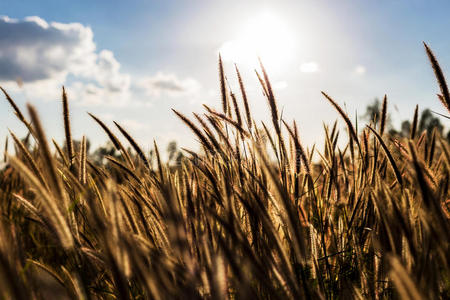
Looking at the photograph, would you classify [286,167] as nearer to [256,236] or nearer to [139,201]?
[256,236]


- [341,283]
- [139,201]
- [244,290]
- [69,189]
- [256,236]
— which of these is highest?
[69,189]

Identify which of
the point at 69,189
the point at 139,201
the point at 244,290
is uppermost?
the point at 69,189

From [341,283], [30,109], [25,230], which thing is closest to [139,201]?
[30,109]

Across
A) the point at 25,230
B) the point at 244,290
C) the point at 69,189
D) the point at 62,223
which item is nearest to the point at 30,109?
the point at 62,223

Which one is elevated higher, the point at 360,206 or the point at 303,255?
the point at 360,206

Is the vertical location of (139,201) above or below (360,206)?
above

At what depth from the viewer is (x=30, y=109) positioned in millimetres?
610

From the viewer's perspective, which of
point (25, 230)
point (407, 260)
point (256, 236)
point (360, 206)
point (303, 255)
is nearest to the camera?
point (303, 255)

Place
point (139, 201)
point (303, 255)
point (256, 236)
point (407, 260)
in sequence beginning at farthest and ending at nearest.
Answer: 1. point (139, 201)
2. point (256, 236)
3. point (407, 260)
4. point (303, 255)

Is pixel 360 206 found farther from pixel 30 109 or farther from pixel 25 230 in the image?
pixel 25 230

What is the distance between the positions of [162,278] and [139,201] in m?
0.60

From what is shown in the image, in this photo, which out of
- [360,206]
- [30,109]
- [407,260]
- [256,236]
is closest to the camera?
[30,109]

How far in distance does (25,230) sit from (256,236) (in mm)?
2276

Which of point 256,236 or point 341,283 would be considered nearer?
point 256,236
